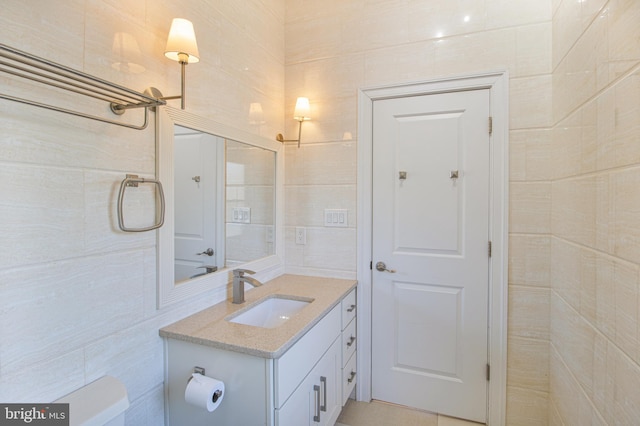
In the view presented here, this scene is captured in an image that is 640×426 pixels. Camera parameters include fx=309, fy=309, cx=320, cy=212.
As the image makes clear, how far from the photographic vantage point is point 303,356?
1337 mm

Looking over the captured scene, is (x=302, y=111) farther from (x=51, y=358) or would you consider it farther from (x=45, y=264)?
(x=51, y=358)

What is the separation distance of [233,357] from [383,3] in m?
2.25

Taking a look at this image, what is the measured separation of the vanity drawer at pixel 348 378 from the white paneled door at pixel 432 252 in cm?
16

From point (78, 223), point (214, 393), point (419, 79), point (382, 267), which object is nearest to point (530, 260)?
point (382, 267)

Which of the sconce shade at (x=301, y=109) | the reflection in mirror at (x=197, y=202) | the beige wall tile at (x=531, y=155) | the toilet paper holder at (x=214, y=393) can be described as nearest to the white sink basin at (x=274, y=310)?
the reflection in mirror at (x=197, y=202)

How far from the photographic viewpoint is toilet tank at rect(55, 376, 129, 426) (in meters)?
0.89

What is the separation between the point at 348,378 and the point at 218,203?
1342 mm

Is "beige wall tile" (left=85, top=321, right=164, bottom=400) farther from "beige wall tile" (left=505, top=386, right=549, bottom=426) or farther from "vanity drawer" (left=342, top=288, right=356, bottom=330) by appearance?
"beige wall tile" (left=505, top=386, right=549, bottom=426)

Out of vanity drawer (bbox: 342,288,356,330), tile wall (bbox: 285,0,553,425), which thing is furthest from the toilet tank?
tile wall (bbox: 285,0,553,425)

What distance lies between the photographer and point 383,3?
2041mm

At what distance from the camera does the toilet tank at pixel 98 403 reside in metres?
0.89

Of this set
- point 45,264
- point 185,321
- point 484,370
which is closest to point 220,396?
point 185,321

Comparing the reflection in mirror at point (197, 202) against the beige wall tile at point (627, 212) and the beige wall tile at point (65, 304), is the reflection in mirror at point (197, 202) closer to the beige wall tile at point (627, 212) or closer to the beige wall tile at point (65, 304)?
the beige wall tile at point (65, 304)

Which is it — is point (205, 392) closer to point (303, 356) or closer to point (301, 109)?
point (303, 356)
